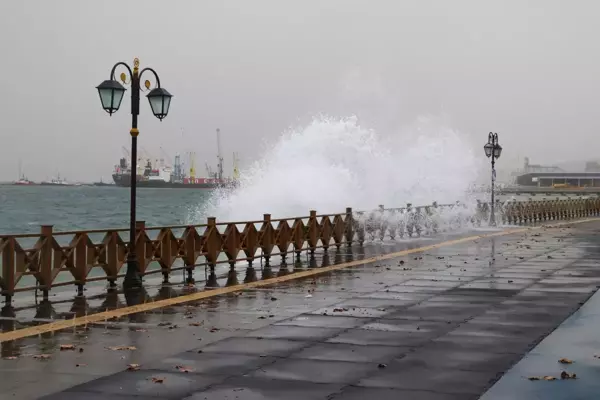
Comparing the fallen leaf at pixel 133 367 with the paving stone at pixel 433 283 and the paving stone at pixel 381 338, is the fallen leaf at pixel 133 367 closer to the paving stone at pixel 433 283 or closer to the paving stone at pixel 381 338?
the paving stone at pixel 381 338

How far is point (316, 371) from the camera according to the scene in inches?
366

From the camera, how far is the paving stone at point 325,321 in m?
12.6

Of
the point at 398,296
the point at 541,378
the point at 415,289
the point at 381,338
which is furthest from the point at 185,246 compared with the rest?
the point at 541,378

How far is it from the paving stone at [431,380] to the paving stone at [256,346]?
62.9 inches

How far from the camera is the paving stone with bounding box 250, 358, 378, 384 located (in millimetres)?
8945

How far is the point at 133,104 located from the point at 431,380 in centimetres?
1161

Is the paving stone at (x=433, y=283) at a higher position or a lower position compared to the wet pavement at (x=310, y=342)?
higher

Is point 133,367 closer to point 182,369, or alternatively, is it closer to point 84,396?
point 182,369

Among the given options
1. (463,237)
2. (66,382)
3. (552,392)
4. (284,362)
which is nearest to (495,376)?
(552,392)

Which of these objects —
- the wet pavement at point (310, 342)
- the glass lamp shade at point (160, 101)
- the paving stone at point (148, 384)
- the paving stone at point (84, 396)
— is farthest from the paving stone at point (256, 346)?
the glass lamp shade at point (160, 101)

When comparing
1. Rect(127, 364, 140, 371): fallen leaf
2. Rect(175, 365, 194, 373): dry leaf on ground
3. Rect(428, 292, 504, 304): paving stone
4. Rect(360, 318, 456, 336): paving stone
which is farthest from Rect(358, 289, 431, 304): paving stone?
Rect(127, 364, 140, 371): fallen leaf

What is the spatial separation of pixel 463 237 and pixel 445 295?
2201 centimetres

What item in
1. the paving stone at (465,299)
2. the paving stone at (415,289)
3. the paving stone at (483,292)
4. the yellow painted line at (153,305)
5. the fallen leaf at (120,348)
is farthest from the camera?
the paving stone at (415,289)

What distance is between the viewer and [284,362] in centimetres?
980
